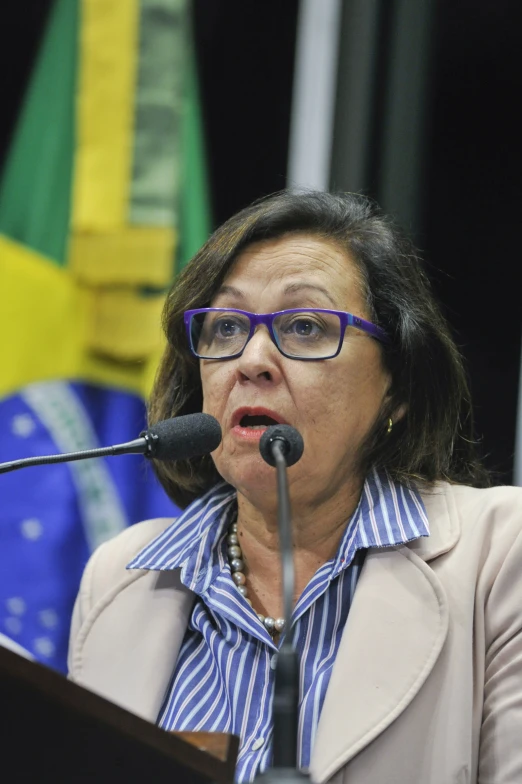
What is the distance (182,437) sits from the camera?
4.96 feet

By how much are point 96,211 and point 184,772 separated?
79.3 inches

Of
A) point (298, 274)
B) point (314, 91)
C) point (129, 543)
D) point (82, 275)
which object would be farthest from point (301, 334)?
point (314, 91)

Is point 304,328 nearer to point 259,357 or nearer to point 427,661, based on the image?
point 259,357

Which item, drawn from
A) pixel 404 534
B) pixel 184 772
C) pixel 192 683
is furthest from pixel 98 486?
pixel 184 772

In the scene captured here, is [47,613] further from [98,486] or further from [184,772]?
[184,772]

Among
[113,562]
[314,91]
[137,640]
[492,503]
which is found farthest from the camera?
[314,91]

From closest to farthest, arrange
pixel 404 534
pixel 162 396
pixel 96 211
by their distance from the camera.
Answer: pixel 404 534 < pixel 162 396 < pixel 96 211

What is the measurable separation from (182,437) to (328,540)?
534mm

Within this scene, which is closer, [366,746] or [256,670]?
[366,746]

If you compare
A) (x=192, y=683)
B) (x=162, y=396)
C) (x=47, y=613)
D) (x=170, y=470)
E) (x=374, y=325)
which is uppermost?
(x=374, y=325)

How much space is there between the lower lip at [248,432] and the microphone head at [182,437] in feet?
0.88

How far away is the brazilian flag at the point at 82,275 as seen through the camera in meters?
2.67

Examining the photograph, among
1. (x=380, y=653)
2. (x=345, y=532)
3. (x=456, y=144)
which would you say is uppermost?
(x=456, y=144)

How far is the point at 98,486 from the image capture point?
9.02ft
